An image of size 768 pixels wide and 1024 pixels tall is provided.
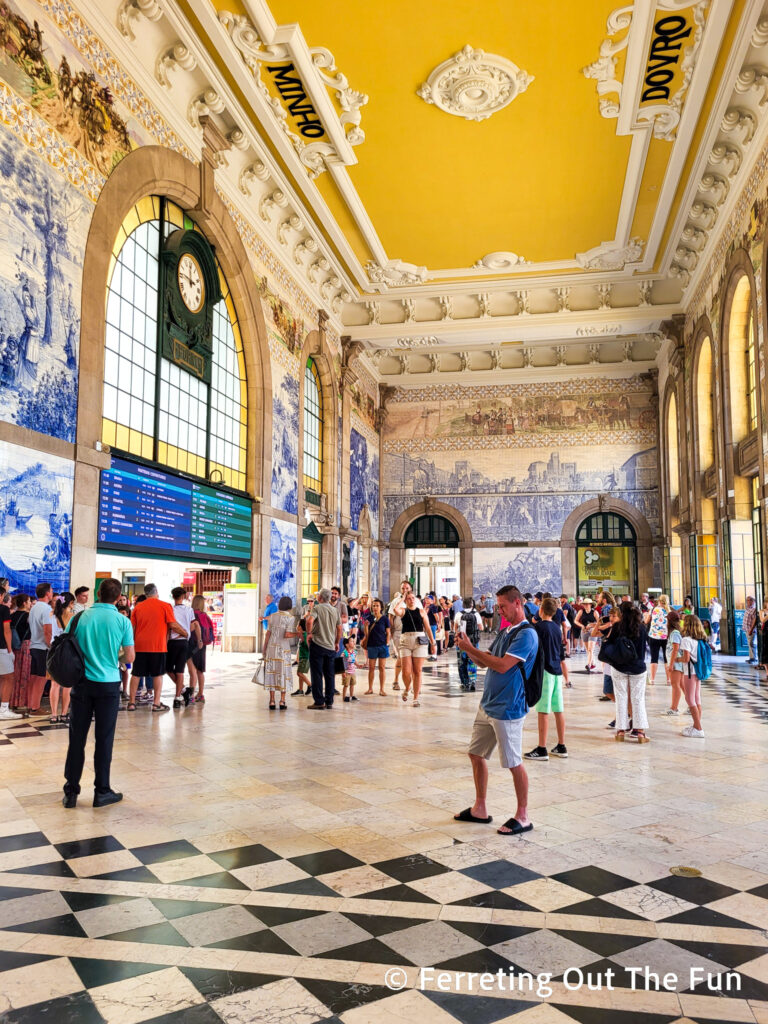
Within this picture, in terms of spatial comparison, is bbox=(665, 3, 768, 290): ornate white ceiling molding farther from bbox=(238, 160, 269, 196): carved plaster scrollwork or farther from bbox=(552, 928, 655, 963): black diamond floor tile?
bbox=(552, 928, 655, 963): black diamond floor tile

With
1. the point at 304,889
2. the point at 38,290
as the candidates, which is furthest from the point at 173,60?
the point at 304,889

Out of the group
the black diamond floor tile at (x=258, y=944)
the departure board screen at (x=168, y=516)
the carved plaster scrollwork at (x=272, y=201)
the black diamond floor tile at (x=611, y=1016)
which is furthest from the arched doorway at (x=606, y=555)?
the black diamond floor tile at (x=611, y=1016)

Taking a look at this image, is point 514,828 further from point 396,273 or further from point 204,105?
point 396,273

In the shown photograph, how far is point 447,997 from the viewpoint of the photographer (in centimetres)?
276

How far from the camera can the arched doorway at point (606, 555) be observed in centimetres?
2761

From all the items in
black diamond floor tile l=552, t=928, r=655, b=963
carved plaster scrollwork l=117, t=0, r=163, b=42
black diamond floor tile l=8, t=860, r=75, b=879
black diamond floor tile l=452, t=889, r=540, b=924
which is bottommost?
black diamond floor tile l=8, t=860, r=75, b=879

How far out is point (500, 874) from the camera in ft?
13.0

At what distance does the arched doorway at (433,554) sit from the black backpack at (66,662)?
2247 cm

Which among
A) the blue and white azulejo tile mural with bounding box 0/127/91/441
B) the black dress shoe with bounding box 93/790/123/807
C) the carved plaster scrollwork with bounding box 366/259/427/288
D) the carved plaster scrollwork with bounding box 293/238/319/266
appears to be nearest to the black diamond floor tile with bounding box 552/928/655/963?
the black dress shoe with bounding box 93/790/123/807

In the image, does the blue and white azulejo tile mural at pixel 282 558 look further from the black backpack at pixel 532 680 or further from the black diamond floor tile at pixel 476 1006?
the black diamond floor tile at pixel 476 1006

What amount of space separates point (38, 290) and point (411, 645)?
6.57 metres

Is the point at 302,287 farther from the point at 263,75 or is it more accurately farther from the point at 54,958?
the point at 54,958

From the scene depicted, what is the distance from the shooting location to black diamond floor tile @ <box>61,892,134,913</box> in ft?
11.6

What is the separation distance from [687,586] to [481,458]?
30.6 ft
